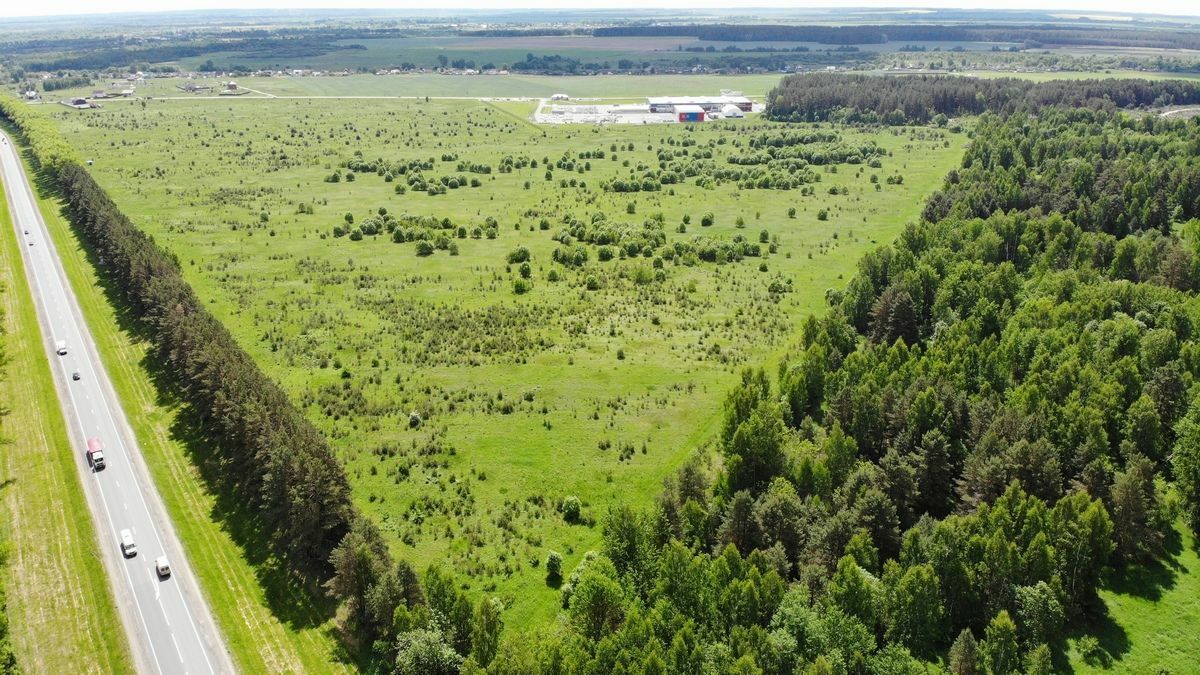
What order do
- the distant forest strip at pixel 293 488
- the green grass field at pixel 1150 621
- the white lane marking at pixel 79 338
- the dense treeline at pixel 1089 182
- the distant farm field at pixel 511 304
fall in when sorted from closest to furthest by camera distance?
1. the distant forest strip at pixel 293 488
2. the green grass field at pixel 1150 621
3. the white lane marking at pixel 79 338
4. the distant farm field at pixel 511 304
5. the dense treeline at pixel 1089 182

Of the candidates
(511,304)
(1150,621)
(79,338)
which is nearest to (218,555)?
(79,338)

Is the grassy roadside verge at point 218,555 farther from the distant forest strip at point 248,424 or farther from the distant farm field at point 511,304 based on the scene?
the distant farm field at point 511,304

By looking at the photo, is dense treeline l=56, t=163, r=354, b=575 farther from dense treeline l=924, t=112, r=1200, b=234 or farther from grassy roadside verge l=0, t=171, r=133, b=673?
dense treeline l=924, t=112, r=1200, b=234

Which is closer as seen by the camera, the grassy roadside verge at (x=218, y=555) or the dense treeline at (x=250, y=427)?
the grassy roadside verge at (x=218, y=555)

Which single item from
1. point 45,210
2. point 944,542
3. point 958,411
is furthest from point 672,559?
point 45,210

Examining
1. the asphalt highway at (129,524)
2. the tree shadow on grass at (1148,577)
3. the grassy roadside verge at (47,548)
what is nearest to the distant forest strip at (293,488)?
the asphalt highway at (129,524)

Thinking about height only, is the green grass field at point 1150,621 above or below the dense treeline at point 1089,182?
below

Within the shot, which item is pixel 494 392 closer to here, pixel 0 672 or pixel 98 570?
pixel 98 570
